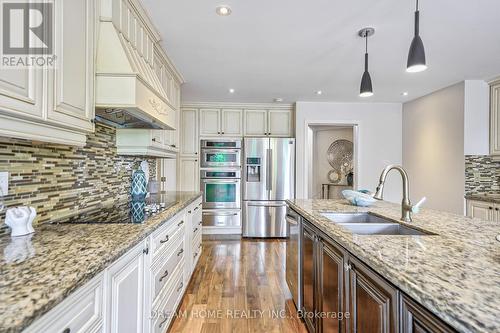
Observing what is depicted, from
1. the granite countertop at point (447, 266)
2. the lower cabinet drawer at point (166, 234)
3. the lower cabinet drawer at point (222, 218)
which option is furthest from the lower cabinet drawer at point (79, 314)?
the lower cabinet drawer at point (222, 218)

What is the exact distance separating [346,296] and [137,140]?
2.13m

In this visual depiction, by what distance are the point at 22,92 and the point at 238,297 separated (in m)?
2.25

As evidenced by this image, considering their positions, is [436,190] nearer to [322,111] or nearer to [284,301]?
[322,111]

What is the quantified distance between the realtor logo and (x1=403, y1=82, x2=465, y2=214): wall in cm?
438

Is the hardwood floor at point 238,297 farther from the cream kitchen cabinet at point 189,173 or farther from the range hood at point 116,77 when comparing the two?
the range hood at point 116,77

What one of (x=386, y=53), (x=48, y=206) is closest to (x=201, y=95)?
(x=386, y=53)

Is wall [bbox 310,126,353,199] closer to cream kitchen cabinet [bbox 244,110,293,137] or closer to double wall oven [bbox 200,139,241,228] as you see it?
cream kitchen cabinet [bbox 244,110,293,137]

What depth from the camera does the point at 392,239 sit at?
1.14 metres

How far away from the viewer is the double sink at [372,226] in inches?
→ 59.2

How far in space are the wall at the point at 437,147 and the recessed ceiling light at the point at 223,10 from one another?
134 inches

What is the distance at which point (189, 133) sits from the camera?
15.4 ft

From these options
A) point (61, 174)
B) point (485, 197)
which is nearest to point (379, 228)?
point (61, 174)

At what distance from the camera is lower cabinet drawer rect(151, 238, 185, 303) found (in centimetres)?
158

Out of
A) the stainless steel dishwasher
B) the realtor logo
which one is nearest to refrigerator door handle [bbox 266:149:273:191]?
the stainless steel dishwasher
